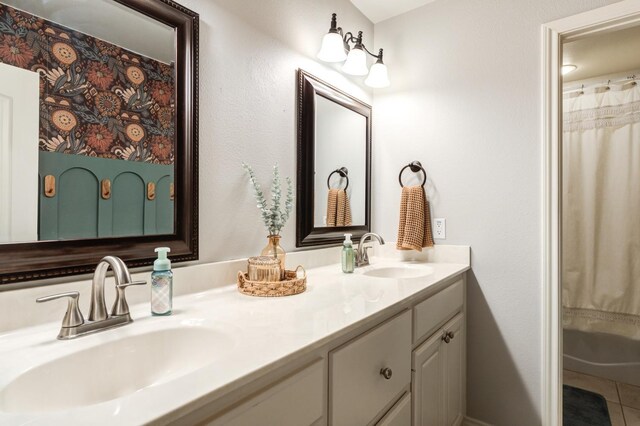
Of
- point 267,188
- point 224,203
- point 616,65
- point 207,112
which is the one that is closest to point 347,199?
point 267,188

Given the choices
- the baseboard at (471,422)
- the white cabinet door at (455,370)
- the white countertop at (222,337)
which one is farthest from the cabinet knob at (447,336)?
the baseboard at (471,422)

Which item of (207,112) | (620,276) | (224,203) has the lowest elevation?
(620,276)

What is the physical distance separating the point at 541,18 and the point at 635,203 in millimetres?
1468

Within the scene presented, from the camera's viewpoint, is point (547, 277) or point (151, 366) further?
point (547, 277)

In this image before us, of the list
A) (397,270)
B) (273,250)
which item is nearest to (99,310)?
(273,250)

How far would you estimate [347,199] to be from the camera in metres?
Answer: 1.86

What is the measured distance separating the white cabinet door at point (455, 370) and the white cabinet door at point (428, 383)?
70mm

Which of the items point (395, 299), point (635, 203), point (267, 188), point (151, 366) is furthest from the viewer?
point (635, 203)

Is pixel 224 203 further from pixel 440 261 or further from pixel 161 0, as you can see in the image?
pixel 440 261

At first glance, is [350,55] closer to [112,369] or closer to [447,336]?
[447,336]

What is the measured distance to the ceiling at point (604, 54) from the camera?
6.61 ft

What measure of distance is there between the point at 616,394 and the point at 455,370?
55.1 inches

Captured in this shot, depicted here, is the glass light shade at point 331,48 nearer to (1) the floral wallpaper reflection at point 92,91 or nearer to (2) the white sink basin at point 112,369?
(1) the floral wallpaper reflection at point 92,91

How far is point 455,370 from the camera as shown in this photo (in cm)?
156
